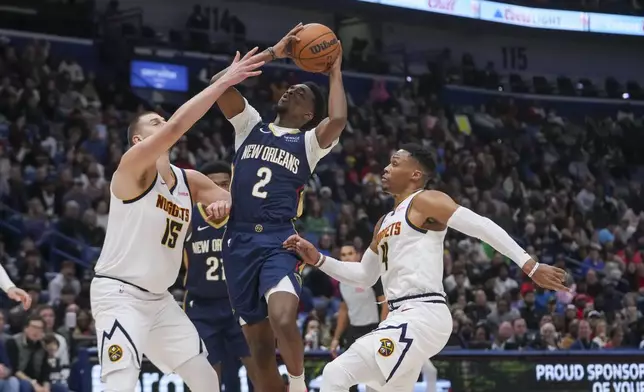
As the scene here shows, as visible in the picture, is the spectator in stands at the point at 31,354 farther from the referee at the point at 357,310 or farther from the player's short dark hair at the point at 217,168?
the player's short dark hair at the point at 217,168

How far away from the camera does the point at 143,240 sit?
6.08 meters

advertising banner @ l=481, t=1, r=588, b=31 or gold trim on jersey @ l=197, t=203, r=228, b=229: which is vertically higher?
advertising banner @ l=481, t=1, r=588, b=31

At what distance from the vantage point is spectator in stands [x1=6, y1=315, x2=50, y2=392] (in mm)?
10266

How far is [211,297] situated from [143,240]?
2143 millimetres

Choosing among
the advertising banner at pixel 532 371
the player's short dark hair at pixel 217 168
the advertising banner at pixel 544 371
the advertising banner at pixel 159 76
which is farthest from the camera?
the advertising banner at pixel 159 76

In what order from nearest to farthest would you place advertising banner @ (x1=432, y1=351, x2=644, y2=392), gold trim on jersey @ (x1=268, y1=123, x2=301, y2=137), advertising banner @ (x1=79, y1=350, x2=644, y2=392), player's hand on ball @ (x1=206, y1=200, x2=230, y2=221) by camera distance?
player's hand on ball @ (x1=206, y1=200, x2=230, y2=221) < gold trim on jersey @ (x1=268, y1=123, x2=301, y2=137) < advertising banner @ (x1=79, y1=350, x2=644, y2=392) < advertising banner @ (x1=432, y1=351, x2=644, y2=392)

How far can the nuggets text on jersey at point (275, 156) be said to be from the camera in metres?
6.69

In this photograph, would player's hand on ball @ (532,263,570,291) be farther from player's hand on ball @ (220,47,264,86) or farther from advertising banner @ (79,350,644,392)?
advertising banner @ (79,350,644,392)

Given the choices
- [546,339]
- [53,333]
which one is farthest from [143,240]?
[546,339]

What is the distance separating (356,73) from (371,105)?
2.94ft

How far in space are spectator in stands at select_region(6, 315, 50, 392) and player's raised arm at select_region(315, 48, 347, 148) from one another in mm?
4926

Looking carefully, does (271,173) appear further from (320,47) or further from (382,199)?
(382,199)

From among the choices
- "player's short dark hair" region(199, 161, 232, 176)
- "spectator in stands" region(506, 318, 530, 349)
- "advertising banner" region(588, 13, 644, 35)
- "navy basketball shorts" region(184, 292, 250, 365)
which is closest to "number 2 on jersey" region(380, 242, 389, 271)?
"navy basketball shorts" region(184, 292, 250, 365)

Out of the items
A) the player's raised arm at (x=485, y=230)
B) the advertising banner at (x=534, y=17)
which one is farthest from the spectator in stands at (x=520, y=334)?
the advertising banner at (x=534, y=17)
